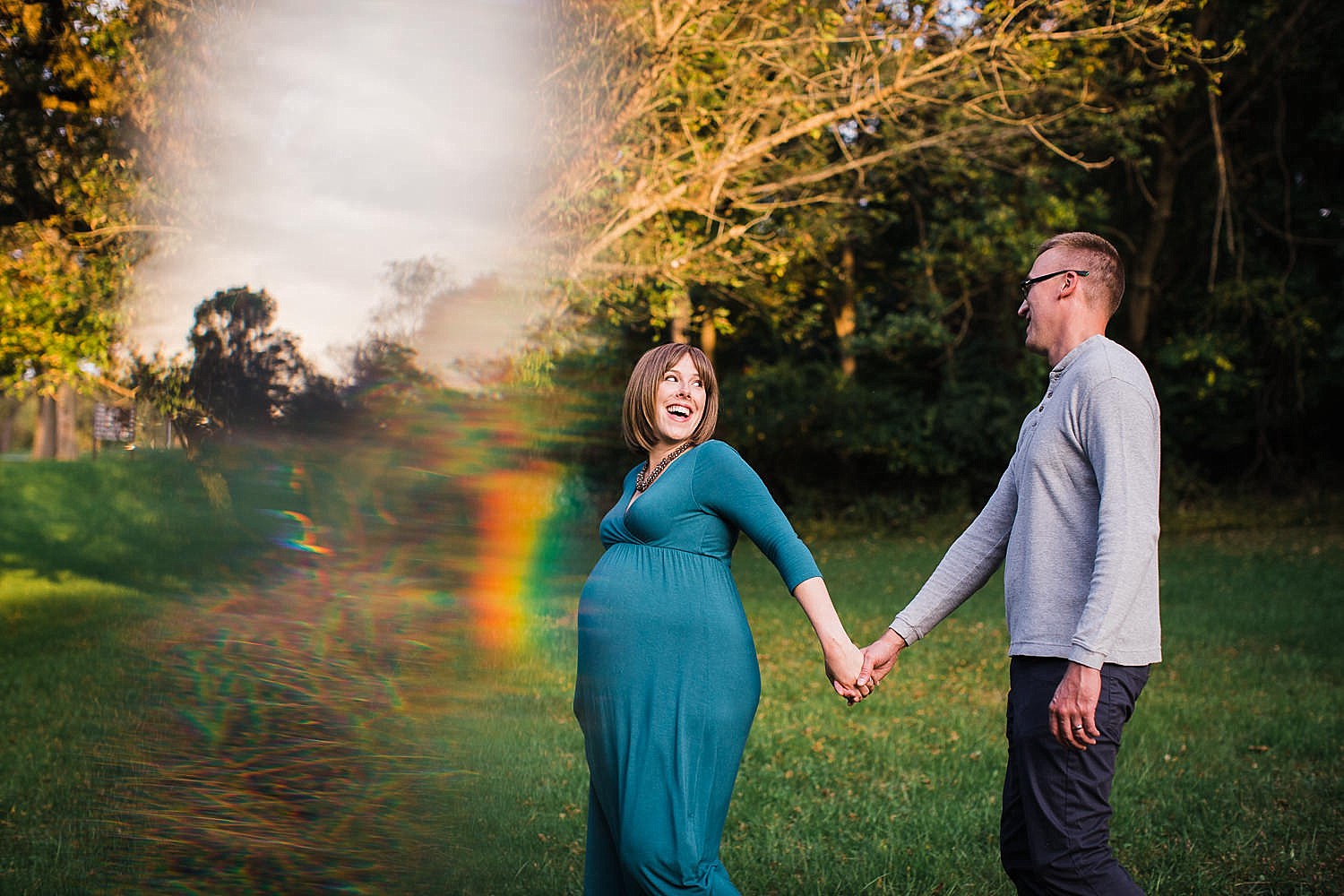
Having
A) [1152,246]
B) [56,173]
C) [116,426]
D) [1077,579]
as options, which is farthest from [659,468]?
[1152,246]

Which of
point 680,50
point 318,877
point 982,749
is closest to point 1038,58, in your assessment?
point 680,50

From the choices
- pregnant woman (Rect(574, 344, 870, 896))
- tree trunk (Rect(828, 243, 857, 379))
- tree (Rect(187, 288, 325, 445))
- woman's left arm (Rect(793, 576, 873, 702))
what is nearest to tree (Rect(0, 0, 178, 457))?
tree (Rect(187, 288, 325, 445))

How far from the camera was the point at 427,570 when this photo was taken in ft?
8.57

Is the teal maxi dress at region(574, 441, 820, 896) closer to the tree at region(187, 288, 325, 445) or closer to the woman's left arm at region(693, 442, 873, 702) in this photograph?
the woman's left arm at region(693, 442, 873, 702)

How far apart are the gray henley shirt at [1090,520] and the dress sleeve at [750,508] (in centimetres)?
52

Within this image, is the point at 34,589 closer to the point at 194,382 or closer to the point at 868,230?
the point at 194,382

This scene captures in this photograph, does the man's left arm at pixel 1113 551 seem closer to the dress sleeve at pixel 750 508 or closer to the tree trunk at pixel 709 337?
the dress sleeve at pixel 750 508

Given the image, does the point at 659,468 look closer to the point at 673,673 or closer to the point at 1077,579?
the point at 673,673

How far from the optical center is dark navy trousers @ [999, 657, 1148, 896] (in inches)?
93.3

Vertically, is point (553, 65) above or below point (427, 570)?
above

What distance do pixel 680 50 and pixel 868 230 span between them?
10989 millimetres

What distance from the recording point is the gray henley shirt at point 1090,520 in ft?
7.77

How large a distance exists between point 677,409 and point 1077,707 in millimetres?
1190

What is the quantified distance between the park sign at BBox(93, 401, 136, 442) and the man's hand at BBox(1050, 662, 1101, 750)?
7.18ft
